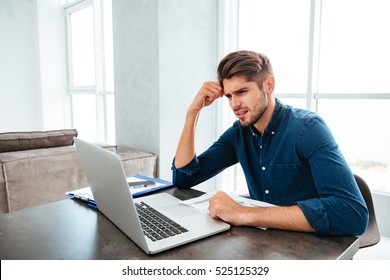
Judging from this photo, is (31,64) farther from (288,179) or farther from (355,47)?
(288,179)

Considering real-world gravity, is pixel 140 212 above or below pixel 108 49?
below

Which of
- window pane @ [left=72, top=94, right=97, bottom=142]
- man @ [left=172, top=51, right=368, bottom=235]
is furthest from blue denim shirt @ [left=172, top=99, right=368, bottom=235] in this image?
window pane @ [left=72, top=94, right=97, bottom=142]

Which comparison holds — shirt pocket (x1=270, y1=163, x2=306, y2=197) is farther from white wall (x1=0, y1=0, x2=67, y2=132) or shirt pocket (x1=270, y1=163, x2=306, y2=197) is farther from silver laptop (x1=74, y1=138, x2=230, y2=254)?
white wall (x1=0, y1=0, x2=67, y2=132)

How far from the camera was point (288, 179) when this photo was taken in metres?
1.27

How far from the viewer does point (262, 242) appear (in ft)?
2.83

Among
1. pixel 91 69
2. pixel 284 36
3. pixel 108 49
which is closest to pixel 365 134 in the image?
pixel 284 36

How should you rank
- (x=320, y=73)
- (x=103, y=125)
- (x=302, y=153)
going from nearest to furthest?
1. (x=302, y=153)
2. (x=320, y=73)
3. (x=103, y=125)

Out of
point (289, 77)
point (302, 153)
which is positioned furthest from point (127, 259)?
point (289, 77)

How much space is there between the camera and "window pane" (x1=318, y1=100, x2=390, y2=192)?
224 cm

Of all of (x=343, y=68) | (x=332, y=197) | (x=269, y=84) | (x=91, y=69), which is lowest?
(x=332, y=197)

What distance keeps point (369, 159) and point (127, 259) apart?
2.07 metres

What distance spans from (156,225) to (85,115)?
449 centimetres
